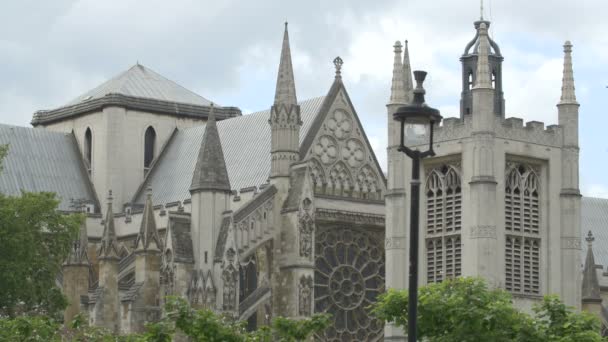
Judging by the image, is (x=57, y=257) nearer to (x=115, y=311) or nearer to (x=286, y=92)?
(x=115, y=311)

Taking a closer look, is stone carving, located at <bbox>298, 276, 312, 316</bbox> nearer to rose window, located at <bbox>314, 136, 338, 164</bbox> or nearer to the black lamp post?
rose window, located at <bbox>314, 136, 338, 164</bbox>

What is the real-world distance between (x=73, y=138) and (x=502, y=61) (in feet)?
84.6

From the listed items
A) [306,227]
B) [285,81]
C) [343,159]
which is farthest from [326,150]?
[306,227]

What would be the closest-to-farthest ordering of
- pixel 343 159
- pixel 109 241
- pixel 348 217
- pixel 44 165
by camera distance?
pixel 109 241 → pixel 348 217 → pixel 343 159 → pixel 44 165

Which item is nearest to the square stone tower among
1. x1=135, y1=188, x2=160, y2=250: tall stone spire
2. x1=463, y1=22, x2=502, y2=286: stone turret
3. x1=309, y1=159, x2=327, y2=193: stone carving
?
x1=463, y1=22, x2=502, y2=286: stone turret

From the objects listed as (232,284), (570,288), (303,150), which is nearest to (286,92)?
(303,150)

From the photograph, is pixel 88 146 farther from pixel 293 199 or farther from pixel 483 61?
pixel 483 61

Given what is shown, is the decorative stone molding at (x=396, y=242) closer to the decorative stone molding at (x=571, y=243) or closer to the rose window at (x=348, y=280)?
the decorative stone molding at (x=571, y=243)

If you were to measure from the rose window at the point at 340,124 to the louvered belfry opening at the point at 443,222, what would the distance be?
36.7 feet

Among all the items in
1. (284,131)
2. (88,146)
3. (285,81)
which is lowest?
(284,131)

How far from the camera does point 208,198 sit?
72938mm

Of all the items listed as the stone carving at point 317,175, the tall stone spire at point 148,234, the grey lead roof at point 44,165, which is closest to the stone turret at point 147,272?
the tall stone spire at point 148,234

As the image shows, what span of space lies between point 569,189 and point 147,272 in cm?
1660

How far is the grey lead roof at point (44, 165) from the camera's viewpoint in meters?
83.1
